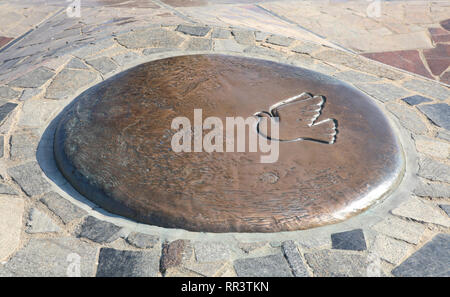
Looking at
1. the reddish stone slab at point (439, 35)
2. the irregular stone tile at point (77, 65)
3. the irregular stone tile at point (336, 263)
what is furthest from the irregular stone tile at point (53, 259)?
the reddish stone slab at point (439, 35)

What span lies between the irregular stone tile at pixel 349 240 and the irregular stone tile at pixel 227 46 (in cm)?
235

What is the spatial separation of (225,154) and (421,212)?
1138 mm

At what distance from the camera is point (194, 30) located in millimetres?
4316

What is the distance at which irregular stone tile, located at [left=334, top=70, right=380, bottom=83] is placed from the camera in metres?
3.72

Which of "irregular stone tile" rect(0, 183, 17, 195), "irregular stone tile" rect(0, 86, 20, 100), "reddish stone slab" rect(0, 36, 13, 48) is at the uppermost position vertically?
"irregular stone tile" rect(0, 86, 20, 100)

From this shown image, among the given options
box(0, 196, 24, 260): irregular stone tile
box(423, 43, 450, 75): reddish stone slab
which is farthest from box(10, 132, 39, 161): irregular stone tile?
box(423, 43, 450, 75): reddish stone slab

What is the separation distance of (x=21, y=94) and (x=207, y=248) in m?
2.16

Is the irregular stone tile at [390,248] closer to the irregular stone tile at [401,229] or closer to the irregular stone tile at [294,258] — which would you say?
the irregular stone tile at [401,229]

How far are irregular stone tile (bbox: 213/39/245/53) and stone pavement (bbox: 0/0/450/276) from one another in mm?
303

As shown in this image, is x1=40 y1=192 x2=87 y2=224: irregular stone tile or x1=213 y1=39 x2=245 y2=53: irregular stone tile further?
x1=213 y1=39 x2=245 y2=53: irregular stone tile

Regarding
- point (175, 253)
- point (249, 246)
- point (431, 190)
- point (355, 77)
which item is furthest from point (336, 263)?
point (355, 77)

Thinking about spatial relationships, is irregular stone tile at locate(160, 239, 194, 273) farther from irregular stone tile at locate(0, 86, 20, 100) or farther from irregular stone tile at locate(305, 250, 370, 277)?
irregular stone tile at locate(0, 86, 20, 100)
